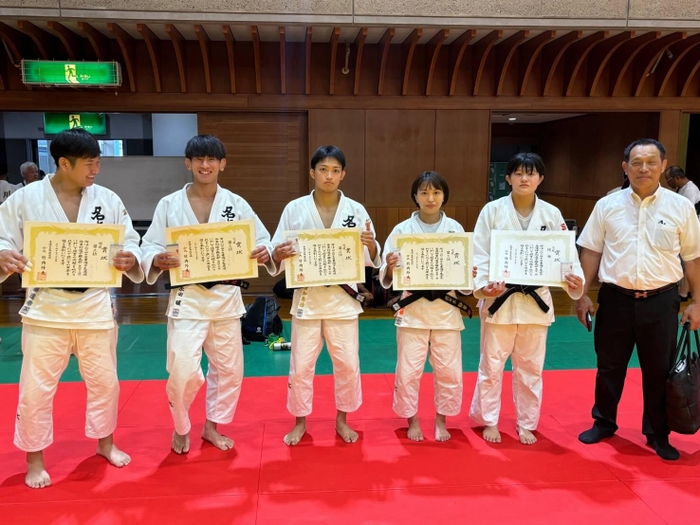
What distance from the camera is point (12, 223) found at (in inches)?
104

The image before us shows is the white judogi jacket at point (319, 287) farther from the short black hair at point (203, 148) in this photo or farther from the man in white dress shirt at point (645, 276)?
the man in white dress shirt at point (645, 276)

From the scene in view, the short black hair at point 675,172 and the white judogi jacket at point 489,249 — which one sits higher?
the short black hair at point 675,172

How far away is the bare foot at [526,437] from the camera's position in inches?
123

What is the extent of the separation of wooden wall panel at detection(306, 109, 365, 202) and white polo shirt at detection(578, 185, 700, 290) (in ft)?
15.2

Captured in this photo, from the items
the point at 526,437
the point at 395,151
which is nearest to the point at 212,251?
the point at 526,437

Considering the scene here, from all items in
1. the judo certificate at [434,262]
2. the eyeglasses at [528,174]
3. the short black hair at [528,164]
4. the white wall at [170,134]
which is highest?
the white wall at [170,134]

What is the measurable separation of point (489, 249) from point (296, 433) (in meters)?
1.56

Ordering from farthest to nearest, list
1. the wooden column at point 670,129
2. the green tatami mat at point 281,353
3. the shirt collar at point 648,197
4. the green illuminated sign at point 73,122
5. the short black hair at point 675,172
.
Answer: the green illuminated sign at point 73,122
the wooden column at point 670,129
the short black hair at point 675,172
the green tatami mat at point 281,353
the shirt collar at point 648,197

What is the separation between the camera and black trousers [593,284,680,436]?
2957mm

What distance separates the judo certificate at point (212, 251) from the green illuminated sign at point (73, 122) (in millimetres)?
7906

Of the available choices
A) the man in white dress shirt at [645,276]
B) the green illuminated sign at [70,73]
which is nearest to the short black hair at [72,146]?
the man in white dress shirt at [645,276]

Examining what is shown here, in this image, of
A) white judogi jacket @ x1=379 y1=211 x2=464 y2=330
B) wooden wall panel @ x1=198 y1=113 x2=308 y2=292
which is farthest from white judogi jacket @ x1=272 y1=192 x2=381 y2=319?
wooden wall panel @ x1=198 y1=113 x2=308 y2=292

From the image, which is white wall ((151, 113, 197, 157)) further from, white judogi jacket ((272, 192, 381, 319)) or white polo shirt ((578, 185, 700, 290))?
white polo shirt ((578, 185, 700, 290))

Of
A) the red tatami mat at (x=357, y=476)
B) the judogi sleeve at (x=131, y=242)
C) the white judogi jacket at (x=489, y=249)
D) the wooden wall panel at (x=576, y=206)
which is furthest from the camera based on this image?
the wooden wall panel at (x=576, y=206)
